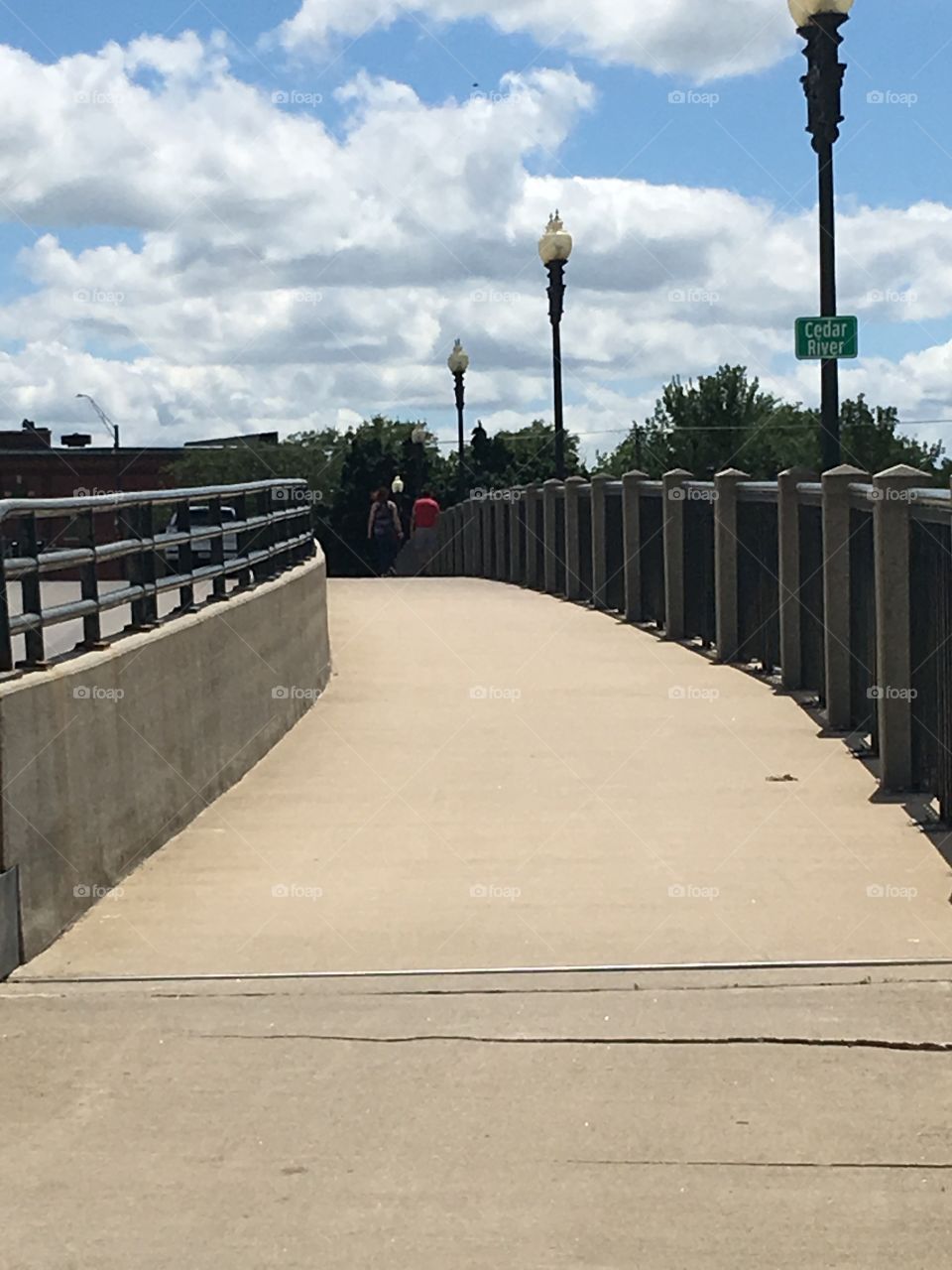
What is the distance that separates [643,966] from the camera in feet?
23.3

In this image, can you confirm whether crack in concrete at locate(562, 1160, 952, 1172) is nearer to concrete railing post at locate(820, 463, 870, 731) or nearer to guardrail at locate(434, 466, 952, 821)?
guardrail at locate(434, 466, 952, 821)

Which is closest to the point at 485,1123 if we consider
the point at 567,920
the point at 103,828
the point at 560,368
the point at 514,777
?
the point at 567,920

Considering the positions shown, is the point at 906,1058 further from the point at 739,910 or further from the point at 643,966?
the point at 739,910

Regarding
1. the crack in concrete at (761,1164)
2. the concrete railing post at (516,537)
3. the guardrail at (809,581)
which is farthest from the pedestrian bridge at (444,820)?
the concrete railing post at (516,537)

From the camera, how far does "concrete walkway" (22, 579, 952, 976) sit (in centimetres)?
748

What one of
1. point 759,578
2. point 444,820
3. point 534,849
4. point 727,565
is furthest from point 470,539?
point 534,849

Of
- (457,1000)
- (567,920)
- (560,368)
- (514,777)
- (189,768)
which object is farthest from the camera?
(560,368)

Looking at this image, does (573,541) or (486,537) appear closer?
(573,541)

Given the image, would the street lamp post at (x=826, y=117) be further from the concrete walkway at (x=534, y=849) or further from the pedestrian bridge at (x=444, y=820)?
the concrete walkway at (x=534, y=849)

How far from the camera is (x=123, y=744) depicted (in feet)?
28.2

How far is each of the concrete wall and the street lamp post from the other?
4823 millimetres

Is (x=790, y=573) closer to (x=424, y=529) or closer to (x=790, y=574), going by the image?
(x=790, y=574)

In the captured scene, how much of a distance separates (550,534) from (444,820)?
57.8 feet

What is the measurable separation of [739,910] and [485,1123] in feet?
8.66
